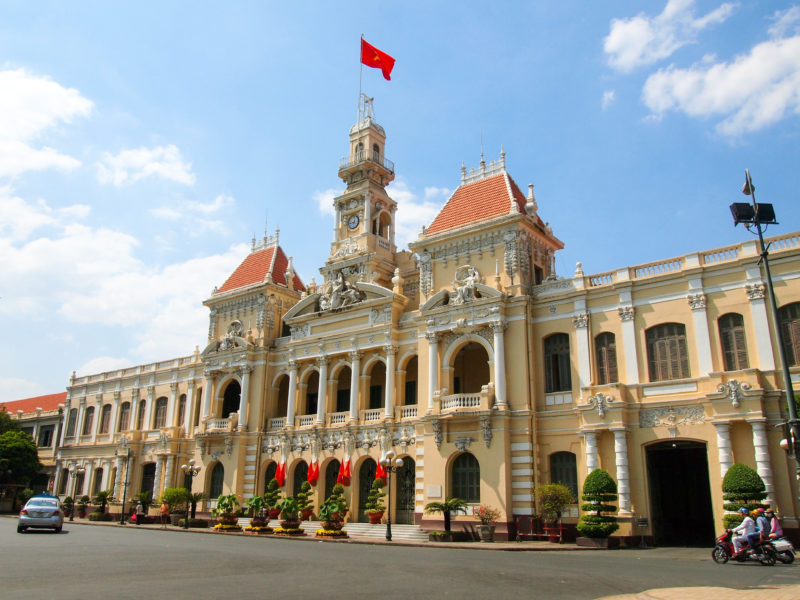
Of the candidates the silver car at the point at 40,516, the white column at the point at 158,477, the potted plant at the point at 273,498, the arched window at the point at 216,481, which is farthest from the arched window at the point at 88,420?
the silver car at the point at 40,516

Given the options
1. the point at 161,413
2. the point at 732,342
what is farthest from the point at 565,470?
the point at 161,413

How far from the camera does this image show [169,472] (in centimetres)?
4603

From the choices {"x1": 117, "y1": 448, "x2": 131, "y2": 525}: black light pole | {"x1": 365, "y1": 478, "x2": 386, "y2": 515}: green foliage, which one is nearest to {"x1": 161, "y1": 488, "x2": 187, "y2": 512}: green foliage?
{"x1": 117, "y1": 448, "x2": 131, "y2": 525}: black light pole

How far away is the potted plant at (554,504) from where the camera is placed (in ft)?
86.8

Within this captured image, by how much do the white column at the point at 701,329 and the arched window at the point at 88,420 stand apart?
4735cm

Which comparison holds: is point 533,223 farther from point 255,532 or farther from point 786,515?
point 255,532

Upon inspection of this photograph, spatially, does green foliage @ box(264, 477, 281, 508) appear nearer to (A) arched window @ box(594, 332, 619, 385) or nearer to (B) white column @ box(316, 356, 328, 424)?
(B) white column @ box(316, 356, 328, 424)

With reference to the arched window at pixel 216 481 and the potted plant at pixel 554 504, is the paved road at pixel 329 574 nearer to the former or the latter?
the potted plant at pixel 554 504

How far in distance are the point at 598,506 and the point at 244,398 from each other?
79.0 ft

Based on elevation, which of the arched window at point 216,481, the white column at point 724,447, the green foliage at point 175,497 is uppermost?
the white column at point 724,447

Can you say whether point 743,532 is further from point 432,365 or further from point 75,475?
point 75,475

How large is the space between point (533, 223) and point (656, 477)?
13159mm

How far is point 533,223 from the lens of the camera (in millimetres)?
33188

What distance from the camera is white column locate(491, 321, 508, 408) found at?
30250 millimetres
